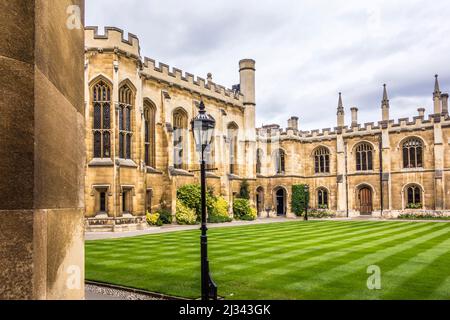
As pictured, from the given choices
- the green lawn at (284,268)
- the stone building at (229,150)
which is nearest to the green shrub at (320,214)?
the stone building at (229,150)

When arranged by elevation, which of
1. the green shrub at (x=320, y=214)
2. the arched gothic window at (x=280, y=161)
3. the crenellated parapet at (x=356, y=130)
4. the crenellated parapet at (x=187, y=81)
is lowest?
the green shrub at (x=320, y=214)

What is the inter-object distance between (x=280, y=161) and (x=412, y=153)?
529 inches

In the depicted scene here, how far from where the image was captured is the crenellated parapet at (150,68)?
2380 cm

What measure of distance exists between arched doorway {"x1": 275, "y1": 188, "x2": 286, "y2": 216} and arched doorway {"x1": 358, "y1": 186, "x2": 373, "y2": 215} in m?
8.00

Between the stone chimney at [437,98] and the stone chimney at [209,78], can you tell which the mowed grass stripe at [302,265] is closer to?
the stone chimney at [209,78]

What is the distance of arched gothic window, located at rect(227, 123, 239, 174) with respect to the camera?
39.0 metres

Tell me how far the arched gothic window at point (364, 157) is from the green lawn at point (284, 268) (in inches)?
1049

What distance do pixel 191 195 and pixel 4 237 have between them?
26.6 metres

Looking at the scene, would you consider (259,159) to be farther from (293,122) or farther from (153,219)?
(153,219)

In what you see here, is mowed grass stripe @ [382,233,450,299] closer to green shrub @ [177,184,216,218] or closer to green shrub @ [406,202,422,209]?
green shrub @ [177,184,216,218]

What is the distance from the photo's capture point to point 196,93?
110 ft

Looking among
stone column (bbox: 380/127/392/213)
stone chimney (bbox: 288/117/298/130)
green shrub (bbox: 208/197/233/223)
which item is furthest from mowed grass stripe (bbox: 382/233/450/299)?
stone chimney (bbox: 288/117/298/130)
